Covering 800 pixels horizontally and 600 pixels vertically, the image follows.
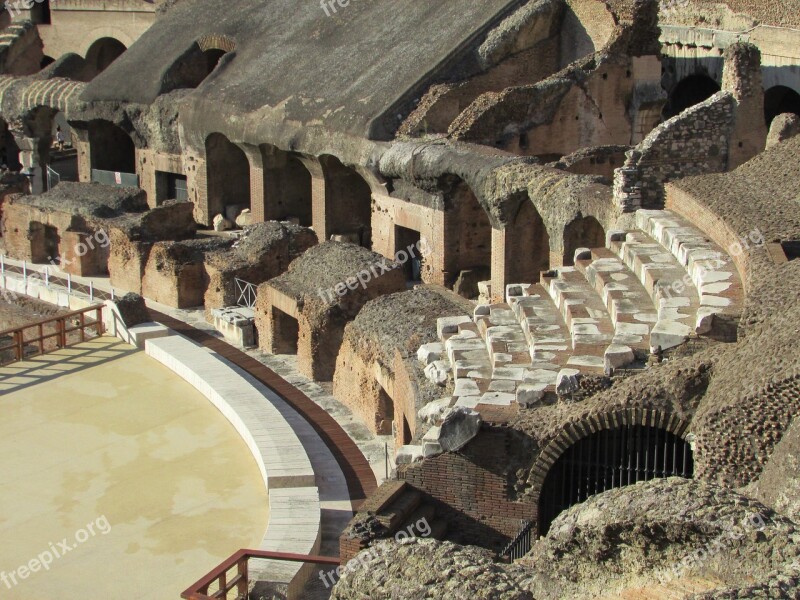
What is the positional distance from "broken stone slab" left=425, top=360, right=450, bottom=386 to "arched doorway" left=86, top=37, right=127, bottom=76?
24.3 meters

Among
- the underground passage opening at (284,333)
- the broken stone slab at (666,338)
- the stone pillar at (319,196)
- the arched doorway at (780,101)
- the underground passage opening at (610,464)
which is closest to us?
the underground passage opening at (610,464)

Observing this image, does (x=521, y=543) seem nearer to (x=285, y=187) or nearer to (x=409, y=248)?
(x=409, y=248)

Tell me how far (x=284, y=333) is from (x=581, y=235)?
182 inches

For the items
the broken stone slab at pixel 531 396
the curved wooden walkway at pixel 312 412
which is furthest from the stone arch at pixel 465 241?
the broken stone slab at pixel 531 396

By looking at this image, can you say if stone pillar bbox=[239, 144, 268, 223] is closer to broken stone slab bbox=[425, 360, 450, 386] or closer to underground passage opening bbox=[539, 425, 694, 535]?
broken stone slab bbox=[425, 360, 450, 386]

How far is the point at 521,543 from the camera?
9484 mm

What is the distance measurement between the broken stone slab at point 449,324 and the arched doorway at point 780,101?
1087cm

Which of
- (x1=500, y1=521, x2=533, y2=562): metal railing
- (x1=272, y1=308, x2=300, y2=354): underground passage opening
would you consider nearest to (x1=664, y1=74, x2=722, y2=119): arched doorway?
(x1=272, y1=308, x2=300, y2=354): underground passage opening

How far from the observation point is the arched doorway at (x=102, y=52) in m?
33.8

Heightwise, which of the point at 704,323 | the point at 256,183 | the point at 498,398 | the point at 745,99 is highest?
the point at 745,99

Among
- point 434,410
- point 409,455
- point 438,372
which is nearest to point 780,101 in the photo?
point 438,372

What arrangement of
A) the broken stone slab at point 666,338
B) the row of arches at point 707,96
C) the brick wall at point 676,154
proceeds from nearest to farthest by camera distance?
the broken stone slab at point 666,338
the brick wall at point 676,154
the row of arches at point 707,96

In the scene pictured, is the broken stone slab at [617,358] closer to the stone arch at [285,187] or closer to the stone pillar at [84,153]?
the stone arch at [285,187]

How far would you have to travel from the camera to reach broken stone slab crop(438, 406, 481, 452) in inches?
371
